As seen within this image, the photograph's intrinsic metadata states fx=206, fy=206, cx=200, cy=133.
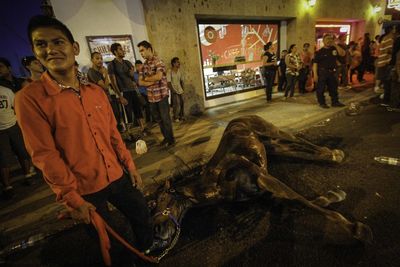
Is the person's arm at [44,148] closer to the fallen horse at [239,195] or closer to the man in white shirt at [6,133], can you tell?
the fallen horse at [239,195]

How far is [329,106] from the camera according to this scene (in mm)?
6301

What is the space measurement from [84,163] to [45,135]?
0.98 feet

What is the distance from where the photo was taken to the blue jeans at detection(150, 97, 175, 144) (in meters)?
4.22

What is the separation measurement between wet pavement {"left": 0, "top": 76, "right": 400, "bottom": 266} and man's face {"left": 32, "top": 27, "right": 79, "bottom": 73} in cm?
195

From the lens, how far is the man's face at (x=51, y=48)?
125 cm

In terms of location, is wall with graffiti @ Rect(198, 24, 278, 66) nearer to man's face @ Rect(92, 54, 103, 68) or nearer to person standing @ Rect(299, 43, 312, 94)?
person standing @ Rect(299, 43, 312, 94)

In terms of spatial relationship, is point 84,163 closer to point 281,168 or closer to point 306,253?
point 306,253

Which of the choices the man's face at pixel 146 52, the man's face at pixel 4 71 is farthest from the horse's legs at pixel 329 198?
the man's face at pixel 4 71

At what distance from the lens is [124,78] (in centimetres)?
515

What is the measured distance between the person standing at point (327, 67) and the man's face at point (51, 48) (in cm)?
650

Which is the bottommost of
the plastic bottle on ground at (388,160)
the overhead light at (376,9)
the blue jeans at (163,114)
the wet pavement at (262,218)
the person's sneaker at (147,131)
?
the wet pavement at (262,218)

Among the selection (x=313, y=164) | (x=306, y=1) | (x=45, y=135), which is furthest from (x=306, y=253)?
(x=306, y=1)

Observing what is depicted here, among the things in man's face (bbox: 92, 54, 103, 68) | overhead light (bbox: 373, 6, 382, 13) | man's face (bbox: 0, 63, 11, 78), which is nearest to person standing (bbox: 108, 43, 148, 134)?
man's face (bbox: 92, 54, 103, 68)

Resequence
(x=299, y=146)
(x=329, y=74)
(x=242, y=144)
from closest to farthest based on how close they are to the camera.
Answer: (x=242, y=144), (x=299, y=146), (x=329, y=74)
